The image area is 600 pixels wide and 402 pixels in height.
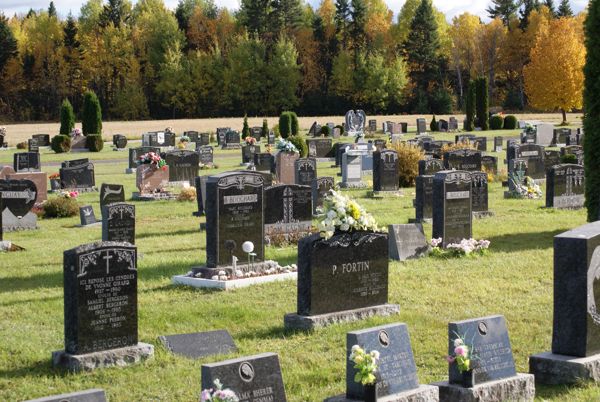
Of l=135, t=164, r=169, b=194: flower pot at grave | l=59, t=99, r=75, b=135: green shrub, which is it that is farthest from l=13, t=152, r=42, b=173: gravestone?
l=59, t=99, r=75, b=135: green shrub

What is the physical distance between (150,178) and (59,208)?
17.0ft

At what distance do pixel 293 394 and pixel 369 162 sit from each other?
2675cm

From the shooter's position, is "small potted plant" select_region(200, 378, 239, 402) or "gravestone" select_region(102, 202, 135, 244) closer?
"small potted plant" select_region(200, 378, 239, 402)

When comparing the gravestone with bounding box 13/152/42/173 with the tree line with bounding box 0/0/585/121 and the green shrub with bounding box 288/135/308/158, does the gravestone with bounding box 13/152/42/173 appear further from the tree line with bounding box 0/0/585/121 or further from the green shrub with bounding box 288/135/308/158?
the tree line with bounding box 0/0/585/121

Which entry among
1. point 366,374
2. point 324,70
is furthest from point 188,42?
point 366,374

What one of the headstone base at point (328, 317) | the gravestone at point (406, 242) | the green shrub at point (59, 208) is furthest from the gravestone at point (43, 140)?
the headstone base at point (328, 317)

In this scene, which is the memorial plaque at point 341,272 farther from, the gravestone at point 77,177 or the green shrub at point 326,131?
the green shrub at point 326,131

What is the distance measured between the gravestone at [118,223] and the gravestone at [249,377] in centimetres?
1069

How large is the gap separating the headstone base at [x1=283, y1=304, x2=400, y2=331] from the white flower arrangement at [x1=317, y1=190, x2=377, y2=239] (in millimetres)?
956

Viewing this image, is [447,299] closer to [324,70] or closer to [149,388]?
[149,388]

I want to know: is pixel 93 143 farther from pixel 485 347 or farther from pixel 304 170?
pixel 485 347

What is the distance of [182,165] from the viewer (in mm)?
32875

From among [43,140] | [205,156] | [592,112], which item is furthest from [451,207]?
[43,140]

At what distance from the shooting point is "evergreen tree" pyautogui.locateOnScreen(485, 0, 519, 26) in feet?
380
